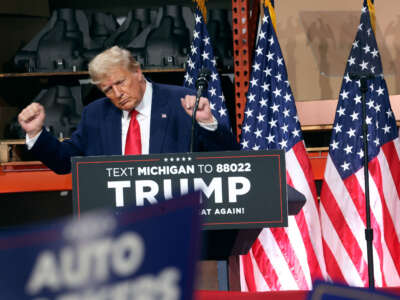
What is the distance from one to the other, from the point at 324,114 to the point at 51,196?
1.66 metres

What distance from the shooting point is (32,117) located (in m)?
2.02

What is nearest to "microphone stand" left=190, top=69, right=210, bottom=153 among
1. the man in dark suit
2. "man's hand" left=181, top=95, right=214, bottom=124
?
"man's hand" left=181, top=95, right=214, bottom=124

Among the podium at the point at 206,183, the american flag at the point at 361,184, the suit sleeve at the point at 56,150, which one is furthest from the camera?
the american flag at the point at 361,184

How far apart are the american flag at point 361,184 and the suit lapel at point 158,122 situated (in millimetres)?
1557

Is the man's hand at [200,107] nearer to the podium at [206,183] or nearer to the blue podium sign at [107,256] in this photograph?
the podium at [206,183]

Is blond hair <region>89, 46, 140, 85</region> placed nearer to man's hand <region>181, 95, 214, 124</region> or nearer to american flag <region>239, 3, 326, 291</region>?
man's hand <region>181, 95, 214, 124</region>

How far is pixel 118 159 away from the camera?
180 centimetres

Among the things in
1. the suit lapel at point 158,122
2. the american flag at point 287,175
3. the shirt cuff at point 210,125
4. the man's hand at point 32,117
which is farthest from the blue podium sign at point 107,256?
the american flag at point 287,175

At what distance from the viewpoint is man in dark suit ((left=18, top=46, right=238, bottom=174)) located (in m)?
2.16

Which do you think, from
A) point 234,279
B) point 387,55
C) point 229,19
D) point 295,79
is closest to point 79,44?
point 229,19

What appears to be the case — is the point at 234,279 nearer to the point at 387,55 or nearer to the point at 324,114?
the point at 324,114

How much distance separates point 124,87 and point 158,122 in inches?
6.3

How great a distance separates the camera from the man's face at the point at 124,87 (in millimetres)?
2232

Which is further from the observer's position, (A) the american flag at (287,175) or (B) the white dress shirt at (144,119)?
(A) the american flag at (287,175)
